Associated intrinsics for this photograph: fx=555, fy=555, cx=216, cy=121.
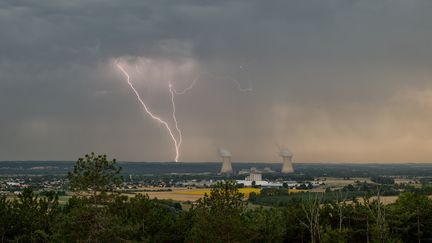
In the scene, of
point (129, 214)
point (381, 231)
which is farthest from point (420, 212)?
point (129, 214)

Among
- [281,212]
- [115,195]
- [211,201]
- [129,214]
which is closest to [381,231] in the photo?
[281,212]

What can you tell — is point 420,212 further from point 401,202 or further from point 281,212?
point 281,212

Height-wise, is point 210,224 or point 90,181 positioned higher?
point 90,181

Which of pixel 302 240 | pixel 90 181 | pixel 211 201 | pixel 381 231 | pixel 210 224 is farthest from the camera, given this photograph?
pixel 302 240

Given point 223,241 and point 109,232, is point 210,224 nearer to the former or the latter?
point 223,241

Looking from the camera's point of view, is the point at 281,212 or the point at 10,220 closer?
the point at 10,220

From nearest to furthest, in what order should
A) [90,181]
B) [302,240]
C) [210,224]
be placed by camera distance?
[90,181] < [210,224] < [302,240]
